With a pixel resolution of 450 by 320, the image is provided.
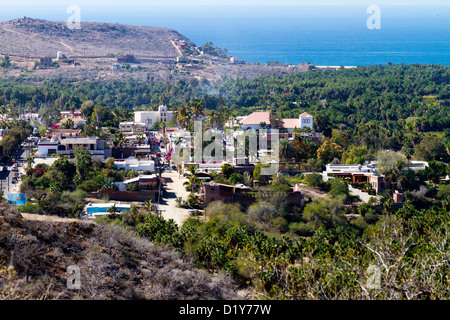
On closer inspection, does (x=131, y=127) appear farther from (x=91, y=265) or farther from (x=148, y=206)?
(x=91, y=265)

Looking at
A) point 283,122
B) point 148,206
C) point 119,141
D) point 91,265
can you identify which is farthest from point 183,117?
point 91,265

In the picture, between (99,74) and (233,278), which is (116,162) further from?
(99,74)

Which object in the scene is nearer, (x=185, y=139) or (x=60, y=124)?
(x=185, y=139)

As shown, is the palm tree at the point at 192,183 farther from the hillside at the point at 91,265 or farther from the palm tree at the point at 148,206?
the hillside at the point at 91,265

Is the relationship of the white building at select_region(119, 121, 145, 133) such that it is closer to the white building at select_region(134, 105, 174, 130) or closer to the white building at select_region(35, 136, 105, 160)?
the white building at select_region(134, 105, 174, 130)
